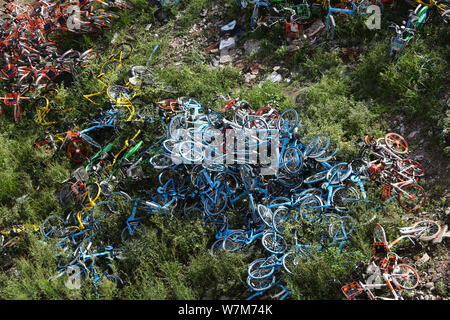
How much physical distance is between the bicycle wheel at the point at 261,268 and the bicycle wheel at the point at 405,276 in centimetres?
178

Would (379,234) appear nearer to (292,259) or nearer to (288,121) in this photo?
(292,259)

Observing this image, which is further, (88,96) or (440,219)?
(88,96)

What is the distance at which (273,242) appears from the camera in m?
6.48

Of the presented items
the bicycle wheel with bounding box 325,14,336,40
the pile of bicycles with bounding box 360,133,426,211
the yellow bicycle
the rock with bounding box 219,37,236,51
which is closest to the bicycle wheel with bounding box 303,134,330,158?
the pile of bicycles with bounding box 360,133,426,211

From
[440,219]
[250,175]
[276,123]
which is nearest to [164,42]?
[276,123]

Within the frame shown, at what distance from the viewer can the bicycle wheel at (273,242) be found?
6.38 m

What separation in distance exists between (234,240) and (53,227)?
367 centimetres

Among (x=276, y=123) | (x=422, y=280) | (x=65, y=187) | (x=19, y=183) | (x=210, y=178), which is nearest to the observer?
(x=422, y=280)

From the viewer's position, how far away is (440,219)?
6.30m

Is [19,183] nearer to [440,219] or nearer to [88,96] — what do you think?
[88,96]

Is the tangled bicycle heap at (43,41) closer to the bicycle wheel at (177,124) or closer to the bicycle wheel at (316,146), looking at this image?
the bicycle wheel at (177,124)

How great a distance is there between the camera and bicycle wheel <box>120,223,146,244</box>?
7.22 m

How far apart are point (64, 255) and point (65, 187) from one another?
168cm

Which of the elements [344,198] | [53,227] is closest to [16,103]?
[53,227]
